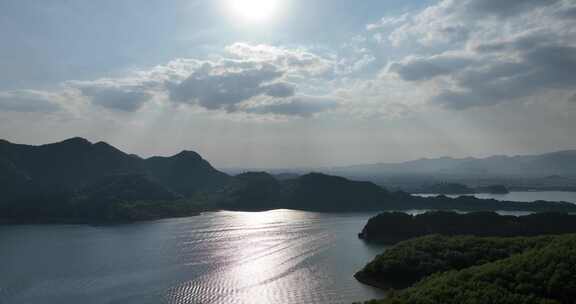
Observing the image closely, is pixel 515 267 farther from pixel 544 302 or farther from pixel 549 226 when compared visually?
pixel 549 226

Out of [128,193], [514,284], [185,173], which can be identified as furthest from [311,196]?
[514,284]

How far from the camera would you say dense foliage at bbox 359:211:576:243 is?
45.2 meters

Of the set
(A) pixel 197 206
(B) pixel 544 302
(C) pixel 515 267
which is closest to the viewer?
(B) pixel 544 302

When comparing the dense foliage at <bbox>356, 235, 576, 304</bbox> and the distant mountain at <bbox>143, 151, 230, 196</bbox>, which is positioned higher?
the distant mountain at <bbox>143, 151, 230, 196</bbox>

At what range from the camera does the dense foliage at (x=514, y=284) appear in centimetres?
1736

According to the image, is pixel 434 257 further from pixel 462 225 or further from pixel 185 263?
pixel 462 225

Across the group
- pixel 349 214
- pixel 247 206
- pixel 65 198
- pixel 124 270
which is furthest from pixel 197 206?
pixel 124 270

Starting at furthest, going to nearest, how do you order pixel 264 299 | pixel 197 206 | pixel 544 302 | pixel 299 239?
pixel 197 206, pixel 299 239, pixel 264 299, pixel 544 302

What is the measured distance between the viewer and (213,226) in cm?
5403

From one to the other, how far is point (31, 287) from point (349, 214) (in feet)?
161

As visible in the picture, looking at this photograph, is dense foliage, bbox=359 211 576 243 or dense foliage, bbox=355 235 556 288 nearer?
dense foliage, bbox=355 235 556 288

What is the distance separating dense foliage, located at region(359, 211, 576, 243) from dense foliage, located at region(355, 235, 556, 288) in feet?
49.2

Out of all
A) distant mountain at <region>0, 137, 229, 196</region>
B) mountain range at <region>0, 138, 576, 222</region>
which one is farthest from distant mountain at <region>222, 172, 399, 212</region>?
distant mountain at <region>0, 137, 229, 196</region>

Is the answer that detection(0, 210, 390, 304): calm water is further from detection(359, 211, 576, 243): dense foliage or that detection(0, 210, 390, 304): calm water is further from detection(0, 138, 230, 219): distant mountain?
detection(0, 138, 230, 219): distant mountain
